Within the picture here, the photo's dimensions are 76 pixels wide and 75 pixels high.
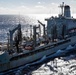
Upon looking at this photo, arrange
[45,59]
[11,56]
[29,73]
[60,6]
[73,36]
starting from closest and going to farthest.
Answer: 1. [29,73]
2. [11,56]
3. [45,59]
4. [73,36]
5. [60,6]

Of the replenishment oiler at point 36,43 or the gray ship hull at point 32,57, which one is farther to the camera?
the replenishment oiler at point 36,43

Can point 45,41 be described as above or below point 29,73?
above

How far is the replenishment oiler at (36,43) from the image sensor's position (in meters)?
49.2

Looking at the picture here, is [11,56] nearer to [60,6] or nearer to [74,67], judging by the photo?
[74,67]

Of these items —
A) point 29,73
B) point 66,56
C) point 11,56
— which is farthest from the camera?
point 66,56

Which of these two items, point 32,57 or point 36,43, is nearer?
point 32,57

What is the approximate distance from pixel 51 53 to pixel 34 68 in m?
13.5

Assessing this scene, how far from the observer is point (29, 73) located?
45.6 m

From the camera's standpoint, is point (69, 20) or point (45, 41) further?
point (69, 20)

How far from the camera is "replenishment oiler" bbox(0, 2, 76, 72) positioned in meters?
49.2

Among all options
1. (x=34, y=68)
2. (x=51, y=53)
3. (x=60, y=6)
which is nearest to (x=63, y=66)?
(x=34, y=68)

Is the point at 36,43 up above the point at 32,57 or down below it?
above

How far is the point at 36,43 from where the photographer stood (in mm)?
61281

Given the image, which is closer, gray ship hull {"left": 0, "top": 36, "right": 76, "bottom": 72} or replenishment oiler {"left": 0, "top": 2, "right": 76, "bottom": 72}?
gray ship hull {"left": 0, "top": 36, "right": 76, "bottom": 72}
